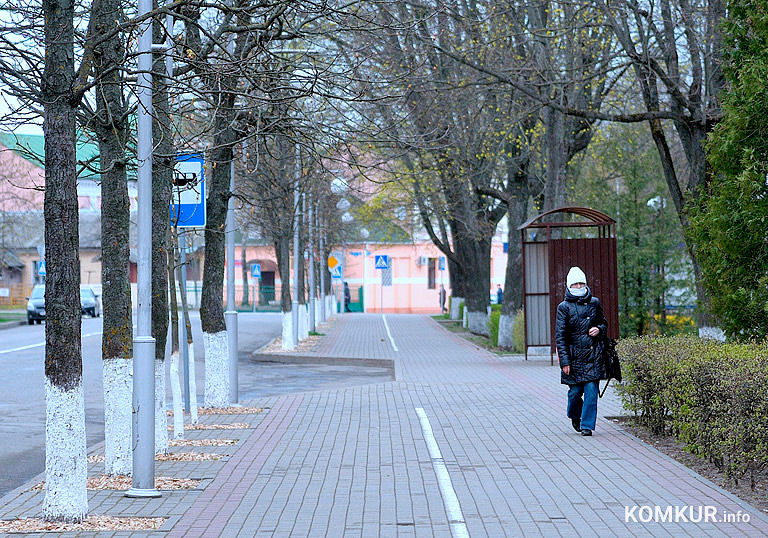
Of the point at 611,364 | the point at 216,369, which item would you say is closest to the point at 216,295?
the point at 216,369

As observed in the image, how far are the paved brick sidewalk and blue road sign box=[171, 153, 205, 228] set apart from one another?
258 centimetres

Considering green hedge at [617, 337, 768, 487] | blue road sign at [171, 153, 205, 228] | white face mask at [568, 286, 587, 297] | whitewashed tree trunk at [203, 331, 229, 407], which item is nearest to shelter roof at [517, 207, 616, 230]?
whitewashed tree trunk at [203, 331, 229, 407]

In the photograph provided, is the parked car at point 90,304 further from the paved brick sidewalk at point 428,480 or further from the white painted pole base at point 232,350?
the paved brick sidewalk at point 428,480

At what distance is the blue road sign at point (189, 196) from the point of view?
11.6 metres

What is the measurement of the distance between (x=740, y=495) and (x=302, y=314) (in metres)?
25.8

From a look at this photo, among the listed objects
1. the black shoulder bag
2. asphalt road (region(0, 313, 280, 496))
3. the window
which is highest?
the window

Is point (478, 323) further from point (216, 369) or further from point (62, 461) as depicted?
point (62, 461)

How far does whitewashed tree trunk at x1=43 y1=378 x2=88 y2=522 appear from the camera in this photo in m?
7.22

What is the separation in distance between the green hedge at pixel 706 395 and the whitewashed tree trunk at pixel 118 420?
16.3ft

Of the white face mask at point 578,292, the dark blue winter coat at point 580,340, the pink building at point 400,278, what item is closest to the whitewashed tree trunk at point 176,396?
the dark blue winter coat at point 580,340

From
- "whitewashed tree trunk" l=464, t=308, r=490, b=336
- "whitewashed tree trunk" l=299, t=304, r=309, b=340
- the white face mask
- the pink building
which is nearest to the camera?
the white face mask

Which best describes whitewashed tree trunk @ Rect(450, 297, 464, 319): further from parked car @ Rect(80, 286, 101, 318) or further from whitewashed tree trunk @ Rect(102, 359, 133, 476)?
whitewashed tree trunk @ Rect(102, 359, 133, 476)

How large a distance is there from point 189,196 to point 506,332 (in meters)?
15.8

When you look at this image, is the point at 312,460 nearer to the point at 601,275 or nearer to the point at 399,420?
the point at 399,420
